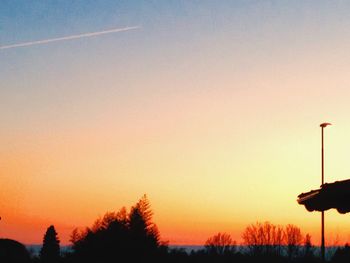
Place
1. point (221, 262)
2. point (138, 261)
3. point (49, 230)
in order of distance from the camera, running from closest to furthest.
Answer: point (138, 261)
point (49, 230)
point (221, 262)

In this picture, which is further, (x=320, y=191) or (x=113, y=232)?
(x=113, y=232)

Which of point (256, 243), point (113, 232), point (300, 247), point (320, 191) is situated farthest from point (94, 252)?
point (300, 247)

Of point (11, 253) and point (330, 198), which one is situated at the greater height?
point (330, 198)

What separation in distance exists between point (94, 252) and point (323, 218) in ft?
68.3

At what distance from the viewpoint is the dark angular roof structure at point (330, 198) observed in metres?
6.33

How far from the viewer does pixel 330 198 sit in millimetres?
6531

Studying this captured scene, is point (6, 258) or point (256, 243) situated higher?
point (256, 243)

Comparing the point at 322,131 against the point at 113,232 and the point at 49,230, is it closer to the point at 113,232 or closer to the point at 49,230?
the point at 113,232

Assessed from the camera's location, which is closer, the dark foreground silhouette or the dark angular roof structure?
the dark angular roof structure

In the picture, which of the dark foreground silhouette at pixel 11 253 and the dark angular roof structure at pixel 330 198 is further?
the dark foreground silhouette at pixel 11 253

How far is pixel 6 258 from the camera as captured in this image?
18234mm

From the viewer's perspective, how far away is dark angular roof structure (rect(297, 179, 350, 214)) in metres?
6.33

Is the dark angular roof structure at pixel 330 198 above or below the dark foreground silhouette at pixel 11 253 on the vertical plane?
above

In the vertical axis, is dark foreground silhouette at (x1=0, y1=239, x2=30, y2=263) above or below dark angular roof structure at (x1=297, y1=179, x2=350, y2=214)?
below
